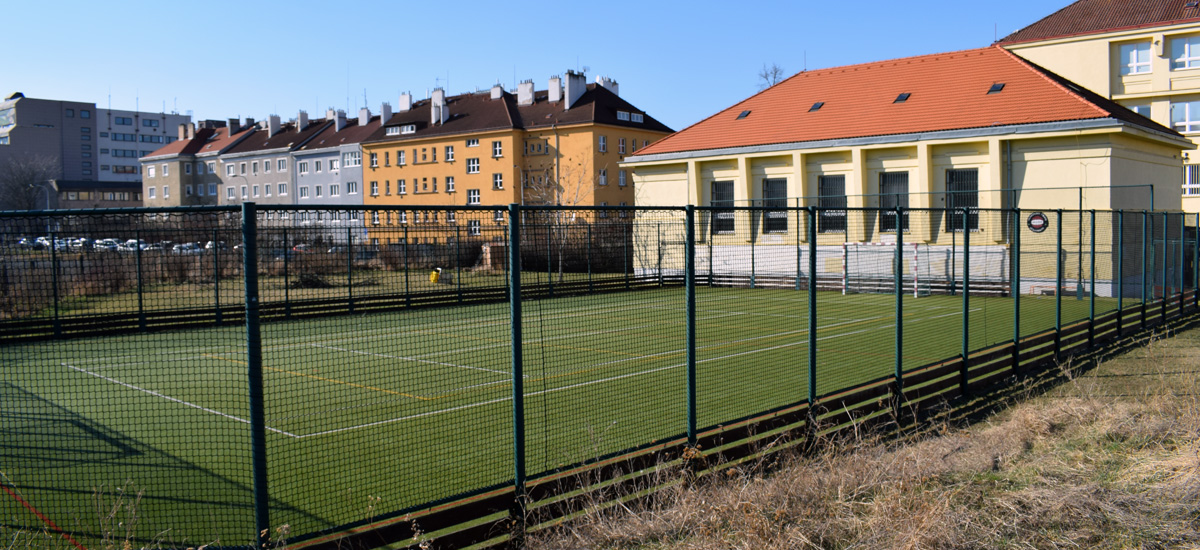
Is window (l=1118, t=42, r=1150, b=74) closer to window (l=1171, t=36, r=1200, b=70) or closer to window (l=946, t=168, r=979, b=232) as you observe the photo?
window (l=1171, t=36, r=1200, b=70)

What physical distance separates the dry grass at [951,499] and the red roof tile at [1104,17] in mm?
39278

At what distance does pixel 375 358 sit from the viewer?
56.6ft

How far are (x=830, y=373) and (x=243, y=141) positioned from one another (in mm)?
87768

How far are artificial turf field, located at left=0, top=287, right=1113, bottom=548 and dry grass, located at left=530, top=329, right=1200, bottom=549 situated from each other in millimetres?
1009

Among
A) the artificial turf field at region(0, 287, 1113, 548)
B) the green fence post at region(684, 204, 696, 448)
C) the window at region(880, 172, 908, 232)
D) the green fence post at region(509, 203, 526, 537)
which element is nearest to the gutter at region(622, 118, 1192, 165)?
the window at region(880, 172, 908, 232)

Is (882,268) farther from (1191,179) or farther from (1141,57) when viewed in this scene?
(1191,179)

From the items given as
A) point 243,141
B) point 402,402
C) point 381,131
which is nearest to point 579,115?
point 381,131

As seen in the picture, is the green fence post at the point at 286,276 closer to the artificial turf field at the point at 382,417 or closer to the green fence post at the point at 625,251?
the artificial turf field at the point at 382,417

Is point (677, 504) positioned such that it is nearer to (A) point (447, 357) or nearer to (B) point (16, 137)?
(A) point (447, 357)

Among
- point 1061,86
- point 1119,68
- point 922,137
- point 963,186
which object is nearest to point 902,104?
point 922,137

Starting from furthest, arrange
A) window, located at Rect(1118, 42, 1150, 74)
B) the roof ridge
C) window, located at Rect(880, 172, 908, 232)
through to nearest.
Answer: window, located at Rect(1118, 42, 1150, 74), window, located at Rect(880, 172, 908, 232), the roof ridge

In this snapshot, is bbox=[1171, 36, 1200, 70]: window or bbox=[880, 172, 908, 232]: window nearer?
bbox=[880, 172, 908, 232]: window

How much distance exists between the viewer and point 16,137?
109625 mm

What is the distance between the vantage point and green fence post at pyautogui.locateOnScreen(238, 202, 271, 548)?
502cm
